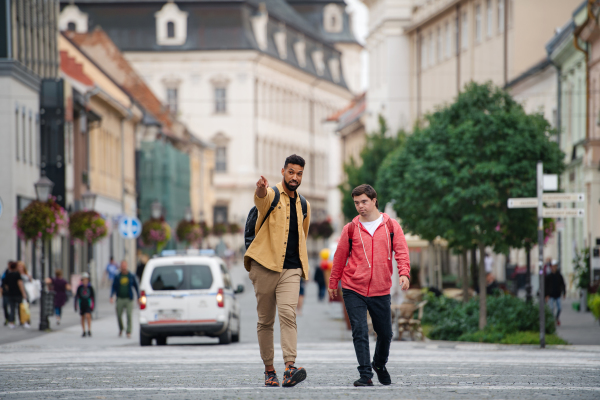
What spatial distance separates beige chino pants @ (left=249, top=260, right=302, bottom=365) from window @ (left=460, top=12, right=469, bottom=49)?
53967 mm

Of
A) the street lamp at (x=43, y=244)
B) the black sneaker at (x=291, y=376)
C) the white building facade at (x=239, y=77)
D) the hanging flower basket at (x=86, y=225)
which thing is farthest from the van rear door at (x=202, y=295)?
the white building facade at (x=239, y=77)

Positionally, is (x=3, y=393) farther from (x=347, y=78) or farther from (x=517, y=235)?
(x=347, y=78)

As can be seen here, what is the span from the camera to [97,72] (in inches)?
2346

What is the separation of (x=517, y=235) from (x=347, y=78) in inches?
4694

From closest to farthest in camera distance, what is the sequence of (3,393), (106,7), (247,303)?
(3,393) < (247,303) < (106,7)

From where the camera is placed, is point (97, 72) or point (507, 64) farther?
point (97, 72)

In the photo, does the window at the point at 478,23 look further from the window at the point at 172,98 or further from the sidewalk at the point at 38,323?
the window at the point at 172,98

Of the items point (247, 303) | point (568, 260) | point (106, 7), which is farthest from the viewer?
point (106, 7)

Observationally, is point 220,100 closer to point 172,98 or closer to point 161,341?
point 172,98

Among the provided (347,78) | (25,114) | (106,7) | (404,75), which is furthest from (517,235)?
(347,78)

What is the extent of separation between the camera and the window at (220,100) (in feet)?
384

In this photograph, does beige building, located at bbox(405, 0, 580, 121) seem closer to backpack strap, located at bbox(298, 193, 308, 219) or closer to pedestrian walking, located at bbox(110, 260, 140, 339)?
pedestrian walking, located at bbox(110, 260, 140, 339)

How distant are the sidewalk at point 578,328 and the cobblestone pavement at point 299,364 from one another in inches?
83.1

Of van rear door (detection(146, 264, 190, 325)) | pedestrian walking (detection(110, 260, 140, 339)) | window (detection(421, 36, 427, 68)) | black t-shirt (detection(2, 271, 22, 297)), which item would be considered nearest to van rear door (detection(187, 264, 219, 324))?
van rear door (detection(146, 264, 190, 325))
